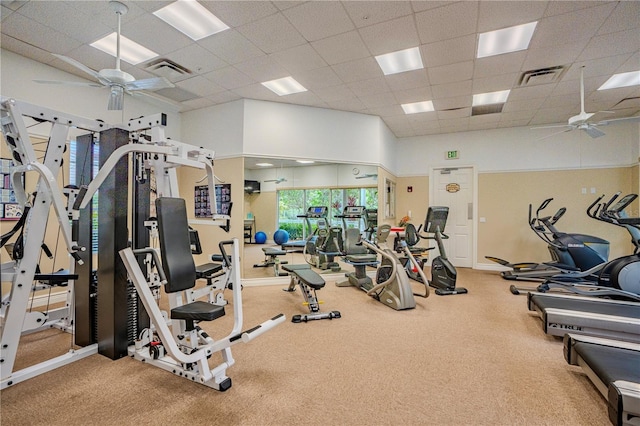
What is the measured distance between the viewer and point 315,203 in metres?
6.00

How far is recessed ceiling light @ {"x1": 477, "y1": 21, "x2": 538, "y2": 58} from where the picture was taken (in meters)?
3.38

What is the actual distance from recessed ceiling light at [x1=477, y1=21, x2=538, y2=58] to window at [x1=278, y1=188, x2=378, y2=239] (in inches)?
119

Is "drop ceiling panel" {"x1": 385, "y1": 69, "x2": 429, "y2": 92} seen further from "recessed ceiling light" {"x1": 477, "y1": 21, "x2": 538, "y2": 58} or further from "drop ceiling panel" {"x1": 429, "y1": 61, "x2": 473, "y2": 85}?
"recessed ceiling light" {"x1": 477, "y1": 21, "x2": 538, "y2": 58}

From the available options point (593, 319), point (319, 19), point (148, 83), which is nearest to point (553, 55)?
point (319, 19)

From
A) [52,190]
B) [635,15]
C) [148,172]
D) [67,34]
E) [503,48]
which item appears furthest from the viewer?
[503,48]

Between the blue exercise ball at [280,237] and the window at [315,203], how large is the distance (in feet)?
0.35

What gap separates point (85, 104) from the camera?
14.9 ft

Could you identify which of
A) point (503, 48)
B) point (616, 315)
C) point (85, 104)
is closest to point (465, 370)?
point (616, 315)

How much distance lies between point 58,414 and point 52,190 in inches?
57.3

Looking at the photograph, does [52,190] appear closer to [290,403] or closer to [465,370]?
[290,403]

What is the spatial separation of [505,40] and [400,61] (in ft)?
4.05

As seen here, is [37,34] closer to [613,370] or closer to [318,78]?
[318,78]

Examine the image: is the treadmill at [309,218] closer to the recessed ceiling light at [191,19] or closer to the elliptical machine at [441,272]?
the elliptical machine at [441,272]

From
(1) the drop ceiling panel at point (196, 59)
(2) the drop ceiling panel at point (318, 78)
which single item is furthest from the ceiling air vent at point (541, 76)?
(1) the drop ceiling panel at point (196, 59)
